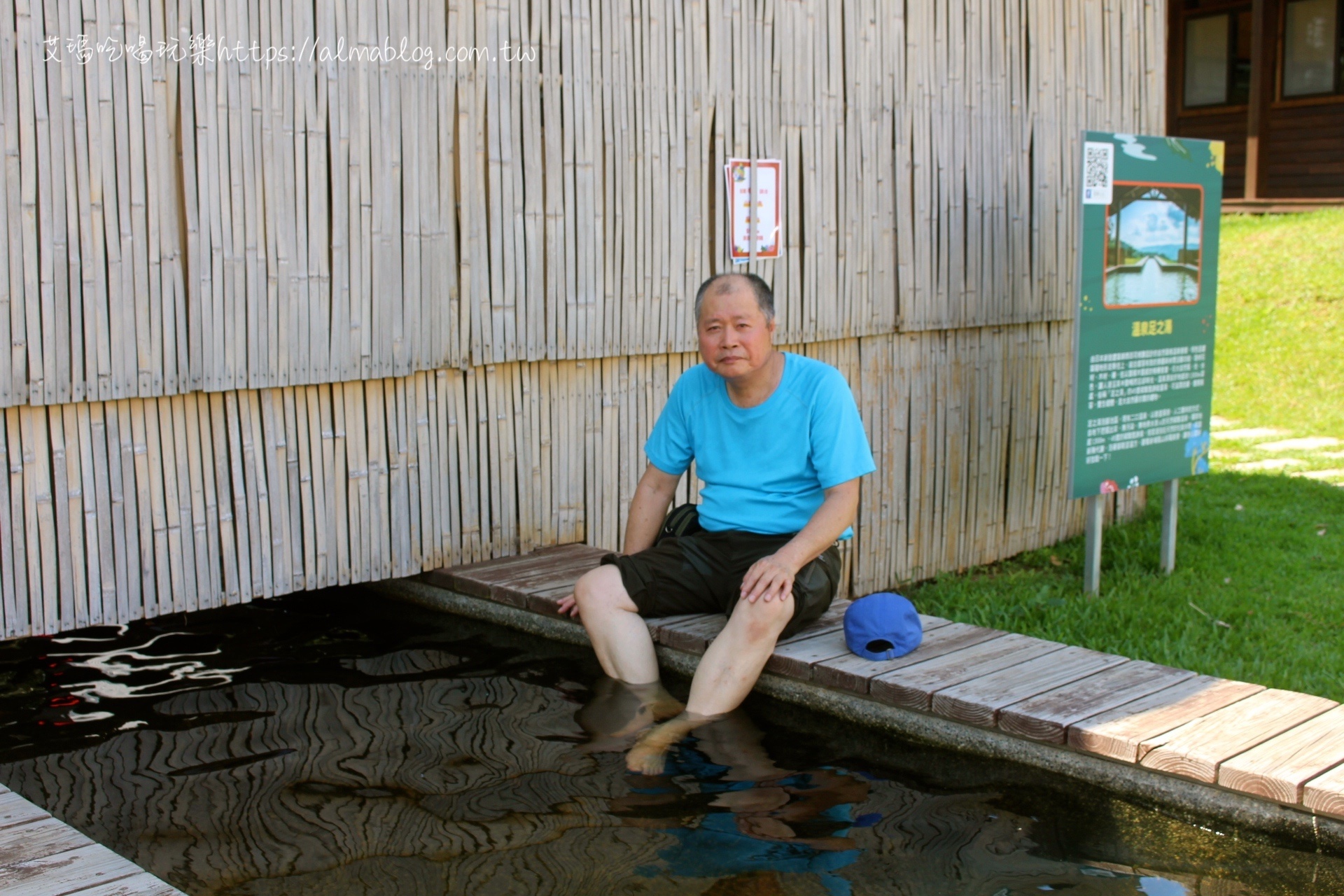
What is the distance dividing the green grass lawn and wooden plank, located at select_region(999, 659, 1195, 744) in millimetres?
1181

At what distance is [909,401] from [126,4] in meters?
4.51

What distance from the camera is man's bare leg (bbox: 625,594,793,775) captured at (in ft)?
14.4

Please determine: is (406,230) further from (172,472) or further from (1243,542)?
(1243,542)

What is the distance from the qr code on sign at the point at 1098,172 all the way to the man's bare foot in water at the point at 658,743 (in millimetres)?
3864

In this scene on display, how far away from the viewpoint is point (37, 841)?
10.6 ft

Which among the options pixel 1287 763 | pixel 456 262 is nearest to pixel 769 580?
pixel 1287 763

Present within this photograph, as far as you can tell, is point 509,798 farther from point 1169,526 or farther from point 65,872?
point 1169,526

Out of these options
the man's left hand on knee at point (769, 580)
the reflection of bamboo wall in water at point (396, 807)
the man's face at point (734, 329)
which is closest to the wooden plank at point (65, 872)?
the reflection of bamboo wall in water at point (396, 807)

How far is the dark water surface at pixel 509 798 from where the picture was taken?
11.1 feet

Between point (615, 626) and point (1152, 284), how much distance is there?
13.5 ft

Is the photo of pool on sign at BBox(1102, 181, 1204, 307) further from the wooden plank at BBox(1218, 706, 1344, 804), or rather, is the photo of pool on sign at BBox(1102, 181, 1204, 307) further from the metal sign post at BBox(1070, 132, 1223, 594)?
the wooden plank at BBox(1218, 706, 1344, 804)

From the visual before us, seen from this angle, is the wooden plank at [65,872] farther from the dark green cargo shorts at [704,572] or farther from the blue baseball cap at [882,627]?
the blue baseball cap at [882,627]

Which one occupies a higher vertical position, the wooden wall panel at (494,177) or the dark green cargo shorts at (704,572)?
the wooden wall panel at (494,177)

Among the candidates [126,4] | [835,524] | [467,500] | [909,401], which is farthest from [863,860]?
[909,401]
